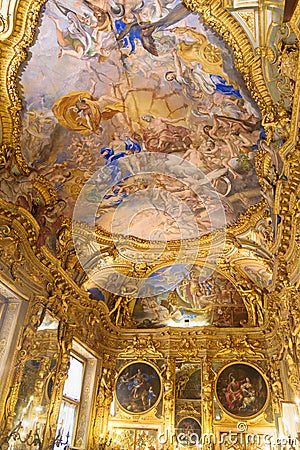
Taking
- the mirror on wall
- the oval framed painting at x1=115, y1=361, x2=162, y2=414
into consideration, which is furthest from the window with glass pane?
the oval framed painting at x1=115, y1=361, x2=162, y2=414

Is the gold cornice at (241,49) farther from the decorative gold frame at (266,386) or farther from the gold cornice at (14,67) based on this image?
the decorative gold frame at (266,386)

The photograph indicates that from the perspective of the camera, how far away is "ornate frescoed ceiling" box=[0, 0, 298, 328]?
719cm

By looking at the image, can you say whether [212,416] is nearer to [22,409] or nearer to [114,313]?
[114,313]

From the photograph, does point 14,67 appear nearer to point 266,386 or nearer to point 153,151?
point 153,151

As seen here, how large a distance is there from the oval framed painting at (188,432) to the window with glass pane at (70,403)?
3.44 m

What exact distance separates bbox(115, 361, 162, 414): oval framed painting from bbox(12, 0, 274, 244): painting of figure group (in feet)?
18.5

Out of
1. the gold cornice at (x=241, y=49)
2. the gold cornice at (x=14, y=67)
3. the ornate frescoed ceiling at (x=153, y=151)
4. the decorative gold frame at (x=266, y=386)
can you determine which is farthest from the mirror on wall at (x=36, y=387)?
the gold cornice at (x=241, y=49)

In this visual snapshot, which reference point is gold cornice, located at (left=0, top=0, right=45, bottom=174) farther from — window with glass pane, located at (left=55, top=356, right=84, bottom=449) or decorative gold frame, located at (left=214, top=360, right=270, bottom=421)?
decorative gold frame, located at (left=214, top=360, right=270, bottom=421)

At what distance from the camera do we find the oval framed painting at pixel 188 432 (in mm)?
12126

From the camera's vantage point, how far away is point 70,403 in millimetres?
12203

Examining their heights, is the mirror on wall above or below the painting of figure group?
below

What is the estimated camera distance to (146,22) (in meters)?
7.43

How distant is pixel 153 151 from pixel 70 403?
27.5 feet

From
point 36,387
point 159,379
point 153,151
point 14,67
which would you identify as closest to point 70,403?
point 36,387
